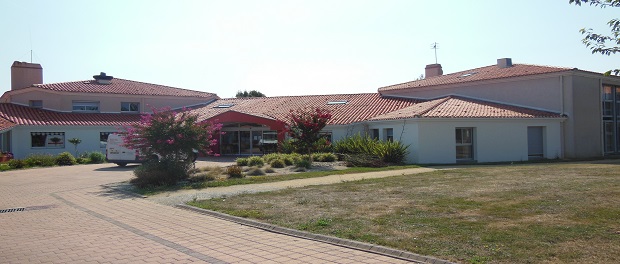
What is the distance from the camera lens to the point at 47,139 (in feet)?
119

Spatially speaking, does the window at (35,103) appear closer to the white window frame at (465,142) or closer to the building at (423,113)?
the building at (423,113)

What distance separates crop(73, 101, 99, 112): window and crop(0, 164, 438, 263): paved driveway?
28.6 metres

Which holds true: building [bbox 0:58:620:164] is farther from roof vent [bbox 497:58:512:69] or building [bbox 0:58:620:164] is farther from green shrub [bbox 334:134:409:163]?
green shrub [bbox 334:134:409:163]

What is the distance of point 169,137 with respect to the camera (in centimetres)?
1820

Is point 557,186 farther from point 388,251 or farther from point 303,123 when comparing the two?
point 303,123

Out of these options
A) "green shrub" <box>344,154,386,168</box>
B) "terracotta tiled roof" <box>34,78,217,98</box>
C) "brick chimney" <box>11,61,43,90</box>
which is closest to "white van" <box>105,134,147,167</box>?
"green shrub" <box>344,154,386,168</box>

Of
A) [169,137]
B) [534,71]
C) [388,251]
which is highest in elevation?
[534,71]

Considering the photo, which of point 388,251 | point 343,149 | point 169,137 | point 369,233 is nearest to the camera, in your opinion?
point 388,251

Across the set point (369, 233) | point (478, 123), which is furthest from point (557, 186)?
point (478, 123)

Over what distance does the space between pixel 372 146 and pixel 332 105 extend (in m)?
12.0

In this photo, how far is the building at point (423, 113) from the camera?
26984 millimetres

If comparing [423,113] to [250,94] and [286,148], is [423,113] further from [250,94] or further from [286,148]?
[250,94]

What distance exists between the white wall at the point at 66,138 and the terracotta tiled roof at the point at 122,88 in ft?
13.8

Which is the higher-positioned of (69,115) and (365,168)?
(69,115)
